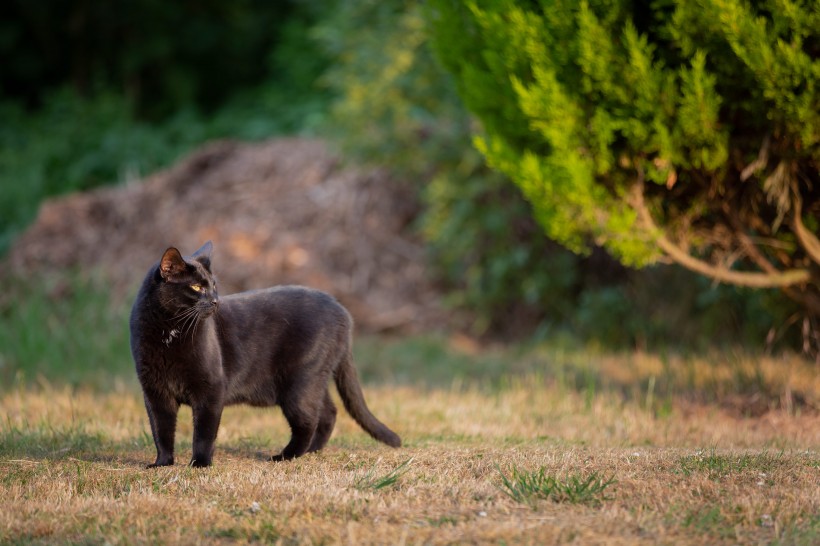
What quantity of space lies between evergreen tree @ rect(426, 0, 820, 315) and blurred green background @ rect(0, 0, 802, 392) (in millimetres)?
1139

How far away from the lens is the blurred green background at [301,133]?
10.5 meters

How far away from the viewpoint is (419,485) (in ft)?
15.2

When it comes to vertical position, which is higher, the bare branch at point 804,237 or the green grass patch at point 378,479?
the bare branch at point 804,237

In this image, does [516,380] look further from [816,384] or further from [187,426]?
[187,426]

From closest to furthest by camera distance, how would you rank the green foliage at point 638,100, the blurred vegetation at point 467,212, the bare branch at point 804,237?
the green foliage at point 638,100
the bare branch at point 804,237
the blurred vegetation at point 467,212

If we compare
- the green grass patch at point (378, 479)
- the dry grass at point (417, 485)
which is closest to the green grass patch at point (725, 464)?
the dry grass at point (417, 485)

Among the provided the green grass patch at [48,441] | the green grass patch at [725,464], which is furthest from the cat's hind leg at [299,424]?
the green grass patch at [725,464]

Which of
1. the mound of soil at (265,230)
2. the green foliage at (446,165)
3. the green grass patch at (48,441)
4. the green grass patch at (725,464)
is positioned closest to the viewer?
the green grass patch at (725,464)

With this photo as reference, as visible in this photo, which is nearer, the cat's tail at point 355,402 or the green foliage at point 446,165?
the cat's tail at point 355,402

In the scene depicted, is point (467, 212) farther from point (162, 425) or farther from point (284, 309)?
point (162, 425)

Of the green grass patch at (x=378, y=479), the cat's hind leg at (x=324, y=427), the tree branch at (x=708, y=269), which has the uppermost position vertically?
the tree branch at (x=708, y=269)

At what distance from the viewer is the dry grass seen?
3.96 metres

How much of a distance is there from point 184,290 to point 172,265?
0.16m

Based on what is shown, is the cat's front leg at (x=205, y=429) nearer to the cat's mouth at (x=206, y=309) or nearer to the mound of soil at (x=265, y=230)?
the cat's mouth at (x=206, y=309)
